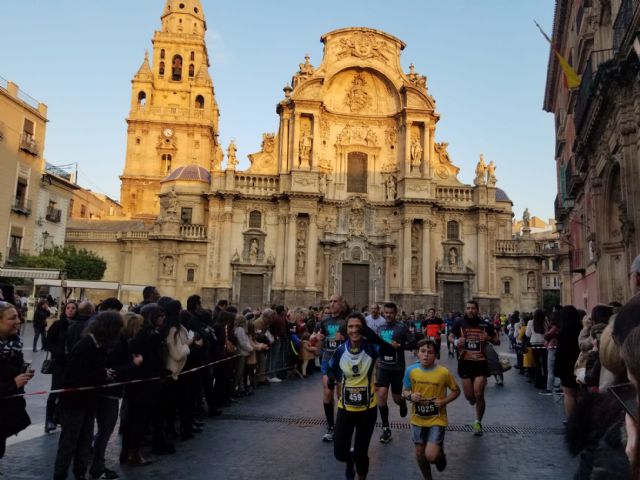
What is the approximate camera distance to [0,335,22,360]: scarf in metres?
4.95

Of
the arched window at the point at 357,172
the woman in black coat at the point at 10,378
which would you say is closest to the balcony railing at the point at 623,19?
the woman in black coat at the point at 10,378

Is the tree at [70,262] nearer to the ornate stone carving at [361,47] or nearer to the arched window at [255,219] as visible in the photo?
the arched window at [255,219]

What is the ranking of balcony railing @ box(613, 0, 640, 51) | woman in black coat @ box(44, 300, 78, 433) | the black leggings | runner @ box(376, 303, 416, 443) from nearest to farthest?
the black leggings → woman in black coat @ box(44, 300, 78, 433) → runner @ box(376, 303, 416, 443) → balcony railing @ box(613, 0, 640, 51)

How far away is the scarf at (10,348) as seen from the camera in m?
4.95

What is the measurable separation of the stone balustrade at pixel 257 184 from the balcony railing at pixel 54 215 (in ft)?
41.3

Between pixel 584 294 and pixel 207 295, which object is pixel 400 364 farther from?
pixel 207 295

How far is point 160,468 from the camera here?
→ 655 centimetres

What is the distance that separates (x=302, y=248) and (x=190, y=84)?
31735mm

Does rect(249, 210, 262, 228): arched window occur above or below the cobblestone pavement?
above

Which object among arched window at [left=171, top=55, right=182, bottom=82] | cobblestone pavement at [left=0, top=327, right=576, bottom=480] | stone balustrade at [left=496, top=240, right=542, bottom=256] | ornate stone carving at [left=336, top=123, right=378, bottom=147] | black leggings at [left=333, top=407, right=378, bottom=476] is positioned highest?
arched window at [left=171, top=55, right=182, bottom=82]

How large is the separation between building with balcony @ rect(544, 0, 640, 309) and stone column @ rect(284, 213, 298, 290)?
56.4ft

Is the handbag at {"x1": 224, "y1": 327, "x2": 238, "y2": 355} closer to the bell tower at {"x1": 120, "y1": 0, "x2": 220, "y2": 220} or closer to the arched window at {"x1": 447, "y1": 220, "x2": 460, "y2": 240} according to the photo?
the arched window at {"x1": 447, "y1": 220, "x2": 460, "y2": 240}

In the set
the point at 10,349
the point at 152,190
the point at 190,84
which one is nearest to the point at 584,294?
the point at 10,349

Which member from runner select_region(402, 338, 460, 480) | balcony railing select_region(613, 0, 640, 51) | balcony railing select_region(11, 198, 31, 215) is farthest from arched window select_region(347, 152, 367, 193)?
runner select_region(402, 338, 460, 480)
